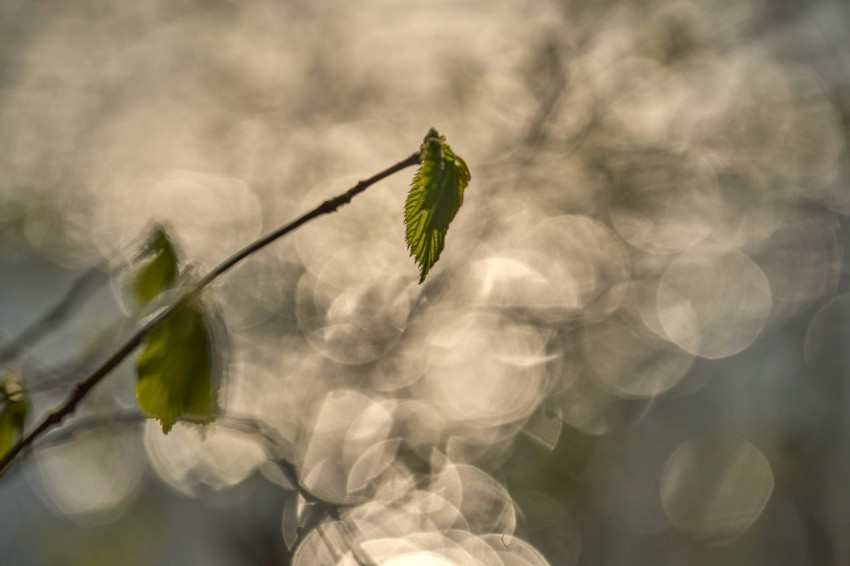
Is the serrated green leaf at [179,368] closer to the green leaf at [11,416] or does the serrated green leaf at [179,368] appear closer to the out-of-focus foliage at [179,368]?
the out-of-focus foliage at [179,368]

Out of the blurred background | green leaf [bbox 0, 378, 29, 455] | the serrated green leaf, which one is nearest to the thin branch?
the serrated green leaf

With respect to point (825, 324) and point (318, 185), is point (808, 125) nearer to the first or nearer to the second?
point (825, 324)

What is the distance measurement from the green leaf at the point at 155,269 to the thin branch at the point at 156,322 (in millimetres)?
139

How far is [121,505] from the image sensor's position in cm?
406

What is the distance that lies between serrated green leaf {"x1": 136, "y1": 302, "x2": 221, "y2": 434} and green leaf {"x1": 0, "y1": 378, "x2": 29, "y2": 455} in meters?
0.15

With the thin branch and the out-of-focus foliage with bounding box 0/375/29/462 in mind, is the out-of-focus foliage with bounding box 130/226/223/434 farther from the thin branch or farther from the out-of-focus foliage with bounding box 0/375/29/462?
the out-of-focus foliage with bounding box 0/375/29/462

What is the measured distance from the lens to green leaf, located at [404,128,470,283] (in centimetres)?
61

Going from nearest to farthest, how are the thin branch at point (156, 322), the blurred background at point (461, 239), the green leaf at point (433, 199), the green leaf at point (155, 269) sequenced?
the thin branch at point (156, 322)
the green leaf at point (433, 199)
the green leaf at point (155, 269)
the blurred background at point (461, 239)

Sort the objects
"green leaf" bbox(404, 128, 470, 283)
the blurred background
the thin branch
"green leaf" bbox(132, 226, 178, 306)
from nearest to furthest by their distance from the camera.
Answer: the thin branch → "green leaf" bbox(404, 128, 470, 283) → "green leaf" bbox(132, 226, 178, 306) → the blurred background

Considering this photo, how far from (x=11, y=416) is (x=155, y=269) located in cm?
17

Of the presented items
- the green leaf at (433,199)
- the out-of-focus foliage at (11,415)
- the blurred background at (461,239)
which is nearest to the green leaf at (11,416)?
the out-of-focus foliage at (11,415)

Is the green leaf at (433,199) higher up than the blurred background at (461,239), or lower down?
lower down

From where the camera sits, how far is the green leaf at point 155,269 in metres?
0.72

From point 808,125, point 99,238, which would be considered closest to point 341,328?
point 99,238
